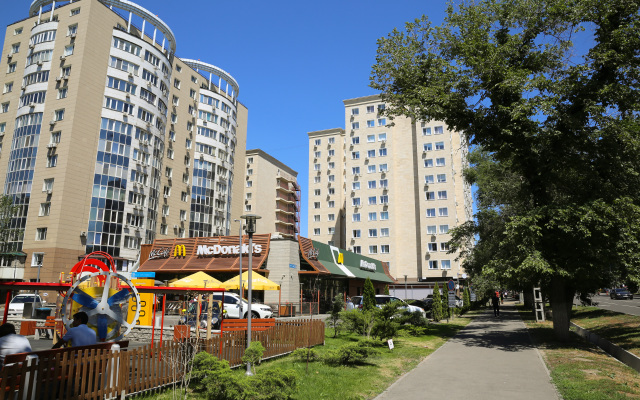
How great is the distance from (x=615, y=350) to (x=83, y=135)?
165 ft

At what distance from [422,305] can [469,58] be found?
22851 millimetres

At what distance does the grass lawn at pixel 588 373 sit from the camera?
859 cm

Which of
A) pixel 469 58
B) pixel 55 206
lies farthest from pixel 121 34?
pixel 469 58

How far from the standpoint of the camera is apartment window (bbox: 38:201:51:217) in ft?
149

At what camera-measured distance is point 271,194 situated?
9512 centimetres

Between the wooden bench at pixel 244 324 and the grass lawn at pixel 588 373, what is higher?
the wooden bench at pixel 244 324

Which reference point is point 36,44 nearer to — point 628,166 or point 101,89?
point 101,89

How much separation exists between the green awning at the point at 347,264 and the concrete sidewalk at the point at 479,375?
21063 mm

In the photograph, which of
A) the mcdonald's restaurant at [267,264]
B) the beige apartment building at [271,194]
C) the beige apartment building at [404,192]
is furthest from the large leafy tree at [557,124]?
the beige apartment building at [271,194]

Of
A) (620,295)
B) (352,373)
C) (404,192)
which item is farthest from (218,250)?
(620,295)

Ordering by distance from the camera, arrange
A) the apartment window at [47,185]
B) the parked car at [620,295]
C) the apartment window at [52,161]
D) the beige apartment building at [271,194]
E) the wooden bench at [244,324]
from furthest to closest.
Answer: the beige apartment building at [271,194]
the parked car at [620,295]
the apartment window at [52,161]
the apartment window at [47,185]
the wooden bench at [244,324]

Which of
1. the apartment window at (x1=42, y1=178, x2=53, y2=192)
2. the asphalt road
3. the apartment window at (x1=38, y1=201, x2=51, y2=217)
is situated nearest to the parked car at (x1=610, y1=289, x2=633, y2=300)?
the asphalt road

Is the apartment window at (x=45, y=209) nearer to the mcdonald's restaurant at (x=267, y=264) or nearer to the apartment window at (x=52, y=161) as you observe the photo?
the apartment window at (x=52, y=161)

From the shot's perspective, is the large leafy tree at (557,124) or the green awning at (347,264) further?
the green awning at (347,264)
